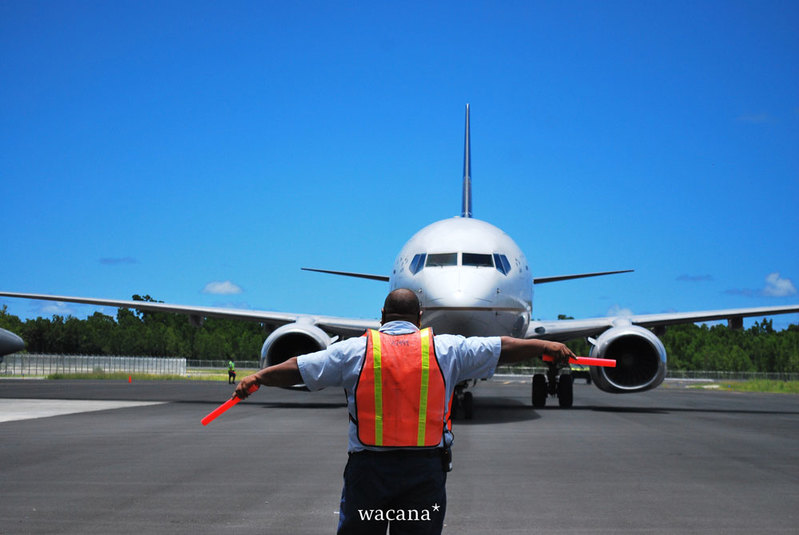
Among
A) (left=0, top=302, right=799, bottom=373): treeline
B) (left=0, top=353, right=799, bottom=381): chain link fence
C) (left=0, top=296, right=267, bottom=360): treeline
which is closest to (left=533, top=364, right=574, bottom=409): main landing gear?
(left=0, top=353, right=799, bottom=381): chain link fence

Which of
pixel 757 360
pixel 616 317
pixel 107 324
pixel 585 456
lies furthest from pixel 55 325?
pixel 585 456

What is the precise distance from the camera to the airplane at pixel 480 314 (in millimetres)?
13977

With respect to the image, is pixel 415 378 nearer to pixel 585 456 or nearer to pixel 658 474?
pixel 658 474

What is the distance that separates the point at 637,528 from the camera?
534 centimetres

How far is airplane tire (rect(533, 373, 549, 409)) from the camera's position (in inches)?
765

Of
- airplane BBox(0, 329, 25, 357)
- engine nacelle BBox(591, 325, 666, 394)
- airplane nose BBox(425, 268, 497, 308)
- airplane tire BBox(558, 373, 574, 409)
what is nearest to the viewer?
airplane nose BBox(425, 268, 497, 308)

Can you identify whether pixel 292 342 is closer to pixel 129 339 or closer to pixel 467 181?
pixel 467 181

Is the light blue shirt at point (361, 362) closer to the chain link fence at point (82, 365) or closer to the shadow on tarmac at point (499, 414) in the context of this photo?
the shadow on tarmac at point (499, 414)

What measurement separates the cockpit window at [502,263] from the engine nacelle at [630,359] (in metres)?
2.83

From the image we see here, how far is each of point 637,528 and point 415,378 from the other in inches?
109

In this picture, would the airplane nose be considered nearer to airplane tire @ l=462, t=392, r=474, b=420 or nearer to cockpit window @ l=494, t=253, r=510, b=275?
cockpit window @ l=494, t=253, r=510, b=275

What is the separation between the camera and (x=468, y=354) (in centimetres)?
345

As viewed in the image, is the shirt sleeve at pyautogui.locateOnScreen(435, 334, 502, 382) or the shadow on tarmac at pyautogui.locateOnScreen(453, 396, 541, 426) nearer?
the shirt sleeve at pyautogui.locateOnScreen(435, 334, 502, 382)

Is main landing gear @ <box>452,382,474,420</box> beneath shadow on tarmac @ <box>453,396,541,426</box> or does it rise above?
above
